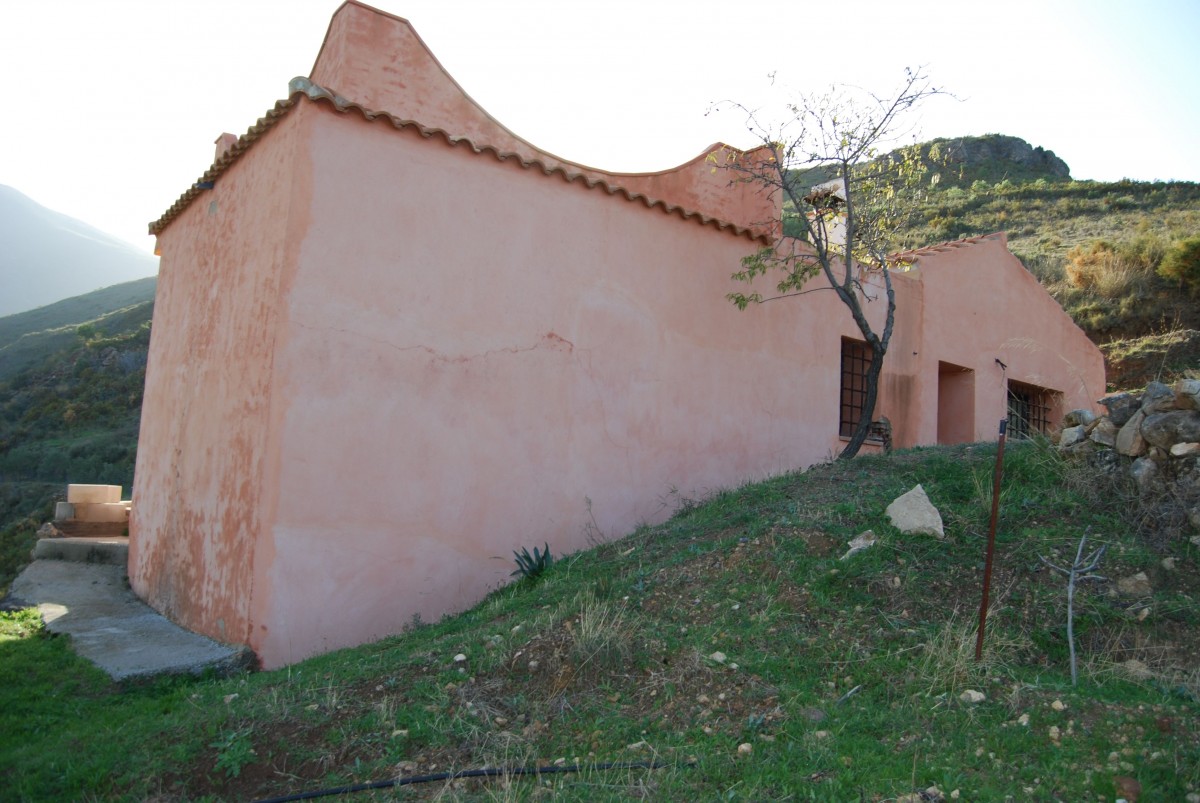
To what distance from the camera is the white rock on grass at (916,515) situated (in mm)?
5914

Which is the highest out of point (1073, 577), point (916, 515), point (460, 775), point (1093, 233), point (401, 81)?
point (1093, 233)

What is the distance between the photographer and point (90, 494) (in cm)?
1205

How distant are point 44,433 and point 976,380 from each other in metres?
23.1

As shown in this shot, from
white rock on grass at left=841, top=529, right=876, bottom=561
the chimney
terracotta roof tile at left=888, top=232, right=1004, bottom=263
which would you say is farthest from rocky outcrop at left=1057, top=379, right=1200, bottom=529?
terracotta roof tile at left=888, top=232, right=1004, bottom=263

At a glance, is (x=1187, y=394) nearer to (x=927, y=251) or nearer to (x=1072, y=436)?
(x=1072, y=436)

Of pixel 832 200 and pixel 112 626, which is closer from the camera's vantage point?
pixel 112 626

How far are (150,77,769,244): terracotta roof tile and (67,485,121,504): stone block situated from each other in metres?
4.01

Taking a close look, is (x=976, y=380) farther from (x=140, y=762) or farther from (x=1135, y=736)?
(x=140, y=762)

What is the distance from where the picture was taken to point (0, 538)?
1644 centimetres

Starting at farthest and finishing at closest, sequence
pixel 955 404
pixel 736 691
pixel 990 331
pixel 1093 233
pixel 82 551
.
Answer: pixel 1093 233, pixel 990 331, pixel 955 404, pixel 82 551, pixel 736 691

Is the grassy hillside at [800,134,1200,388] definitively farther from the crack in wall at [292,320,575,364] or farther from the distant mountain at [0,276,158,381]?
the distant mountain at [0,276,158,381]

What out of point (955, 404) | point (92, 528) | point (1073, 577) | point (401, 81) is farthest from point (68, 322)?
point (1073, 577)

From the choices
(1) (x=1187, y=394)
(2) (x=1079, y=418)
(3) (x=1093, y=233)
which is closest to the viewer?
(1) (x=1187, y=394)

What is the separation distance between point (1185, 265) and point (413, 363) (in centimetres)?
2031
